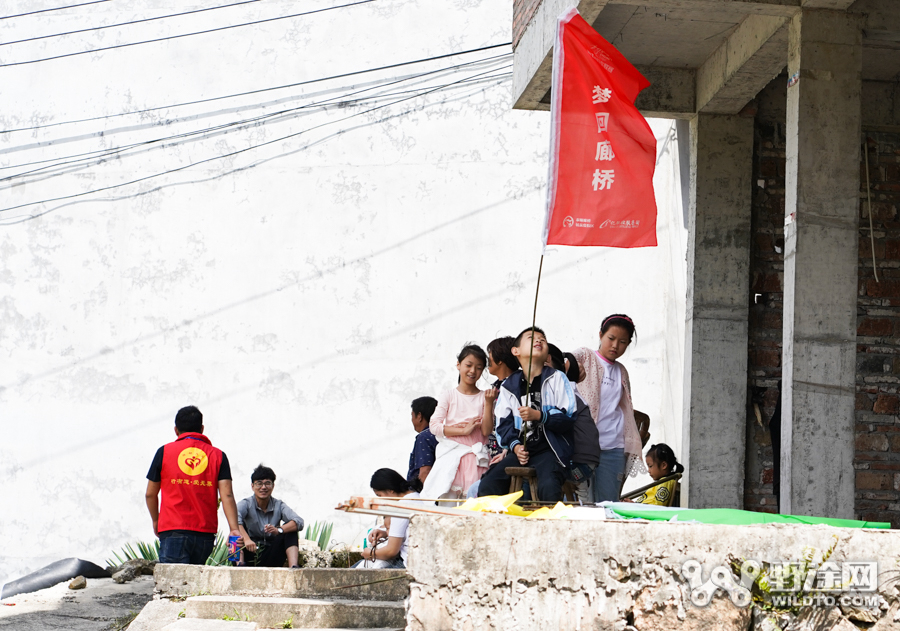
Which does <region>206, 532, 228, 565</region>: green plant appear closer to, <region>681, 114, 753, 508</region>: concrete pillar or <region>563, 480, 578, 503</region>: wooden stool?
<region>681, 114, 753, 508</region>: concrete pillar

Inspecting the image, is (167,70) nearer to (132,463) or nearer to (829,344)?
(132,463)

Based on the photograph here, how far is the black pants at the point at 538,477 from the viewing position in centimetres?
513

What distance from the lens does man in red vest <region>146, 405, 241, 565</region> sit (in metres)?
6.45

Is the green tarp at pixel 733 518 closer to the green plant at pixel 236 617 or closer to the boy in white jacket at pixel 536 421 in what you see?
the boy in white jacket at pixel 536 421

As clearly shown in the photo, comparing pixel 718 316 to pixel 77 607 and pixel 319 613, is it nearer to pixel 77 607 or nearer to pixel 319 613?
pixel 319 613

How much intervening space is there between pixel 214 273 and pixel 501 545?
25.3ft

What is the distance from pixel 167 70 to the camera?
11172mm

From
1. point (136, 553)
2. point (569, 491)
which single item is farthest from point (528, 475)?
point (136, 553)

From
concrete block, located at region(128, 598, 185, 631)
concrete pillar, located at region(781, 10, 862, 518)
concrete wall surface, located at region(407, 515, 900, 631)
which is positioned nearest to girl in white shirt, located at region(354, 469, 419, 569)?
concrete block, located at region(128, 598, 185, 631)

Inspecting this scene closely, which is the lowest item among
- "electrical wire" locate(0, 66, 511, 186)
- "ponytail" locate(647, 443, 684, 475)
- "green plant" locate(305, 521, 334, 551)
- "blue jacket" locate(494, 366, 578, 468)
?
"green plant" locate(305, 521, 334, 551)

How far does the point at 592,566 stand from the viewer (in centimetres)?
359

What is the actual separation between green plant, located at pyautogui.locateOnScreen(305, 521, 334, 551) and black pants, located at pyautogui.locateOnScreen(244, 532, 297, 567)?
267 cm

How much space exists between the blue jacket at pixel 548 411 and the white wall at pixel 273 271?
4913 millimetres

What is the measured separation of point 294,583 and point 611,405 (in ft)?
7.44
